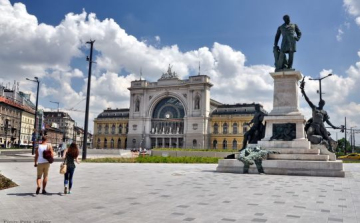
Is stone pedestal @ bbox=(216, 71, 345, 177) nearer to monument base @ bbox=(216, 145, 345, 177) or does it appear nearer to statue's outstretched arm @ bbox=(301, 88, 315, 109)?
monument base @ bbox=(216, 145, 345, 177)

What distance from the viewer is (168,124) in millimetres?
105188

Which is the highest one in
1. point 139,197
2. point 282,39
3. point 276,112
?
point 282,39

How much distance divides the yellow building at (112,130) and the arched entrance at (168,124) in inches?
548

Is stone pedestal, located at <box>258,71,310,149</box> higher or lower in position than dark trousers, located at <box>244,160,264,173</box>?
higher

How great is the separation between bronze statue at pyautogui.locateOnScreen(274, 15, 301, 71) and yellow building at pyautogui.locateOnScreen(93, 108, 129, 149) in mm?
97136

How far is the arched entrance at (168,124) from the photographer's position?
103 meters

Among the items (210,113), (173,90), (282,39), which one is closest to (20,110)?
(173,90)

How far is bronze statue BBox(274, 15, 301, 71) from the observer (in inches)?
860

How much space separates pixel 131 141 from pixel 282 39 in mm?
89558

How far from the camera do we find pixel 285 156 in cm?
1894

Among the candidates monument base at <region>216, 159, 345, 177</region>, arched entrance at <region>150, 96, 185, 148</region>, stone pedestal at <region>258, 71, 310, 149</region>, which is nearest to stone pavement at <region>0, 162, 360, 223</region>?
monument base at <region>216, 159, 345, 177</region>

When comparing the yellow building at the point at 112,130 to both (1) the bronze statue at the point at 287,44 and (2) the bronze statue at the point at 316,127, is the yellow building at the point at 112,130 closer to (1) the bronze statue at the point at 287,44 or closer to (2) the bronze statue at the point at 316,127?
(1) the bronze statue at the point at 287,44

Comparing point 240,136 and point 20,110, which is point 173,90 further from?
point 20,110

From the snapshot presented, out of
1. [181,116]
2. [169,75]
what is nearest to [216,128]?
[181,116]
